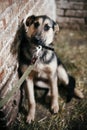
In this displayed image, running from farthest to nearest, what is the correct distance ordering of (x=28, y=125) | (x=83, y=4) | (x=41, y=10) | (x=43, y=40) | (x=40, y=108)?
(x=83, y=4), (x=41, y=10), (x=40, y=108), (x=28, y=125), (x=43, y=40)

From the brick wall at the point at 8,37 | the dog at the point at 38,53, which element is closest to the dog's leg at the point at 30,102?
the dog at the point at 38,53

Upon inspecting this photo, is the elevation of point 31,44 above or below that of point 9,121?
above

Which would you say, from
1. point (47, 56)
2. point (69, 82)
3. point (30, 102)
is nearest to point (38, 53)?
point (47, 56)

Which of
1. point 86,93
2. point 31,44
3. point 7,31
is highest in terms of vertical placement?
point 7,31

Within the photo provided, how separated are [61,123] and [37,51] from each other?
35.8 inches

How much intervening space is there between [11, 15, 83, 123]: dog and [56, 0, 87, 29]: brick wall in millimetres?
1870

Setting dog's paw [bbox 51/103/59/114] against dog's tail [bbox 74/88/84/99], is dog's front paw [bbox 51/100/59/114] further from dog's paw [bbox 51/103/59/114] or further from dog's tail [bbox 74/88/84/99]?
dog's tail [bbox 74/88/84/99]

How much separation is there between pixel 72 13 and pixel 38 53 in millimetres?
2226

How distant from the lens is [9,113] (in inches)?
126

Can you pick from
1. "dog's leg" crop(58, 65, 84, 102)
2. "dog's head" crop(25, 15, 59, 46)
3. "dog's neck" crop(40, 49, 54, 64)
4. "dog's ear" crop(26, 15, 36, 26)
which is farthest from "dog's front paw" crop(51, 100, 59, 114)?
"dog's ear" crop(26, 15, 36, 26)

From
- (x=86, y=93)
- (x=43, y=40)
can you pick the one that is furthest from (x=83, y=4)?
(x=43, y=40)

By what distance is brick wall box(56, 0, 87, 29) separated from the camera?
5.11 meters

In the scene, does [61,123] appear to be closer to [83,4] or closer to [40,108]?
[40,108]

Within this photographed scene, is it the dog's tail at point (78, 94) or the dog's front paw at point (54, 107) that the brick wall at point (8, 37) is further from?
the dog's tail at point (78, 94)
